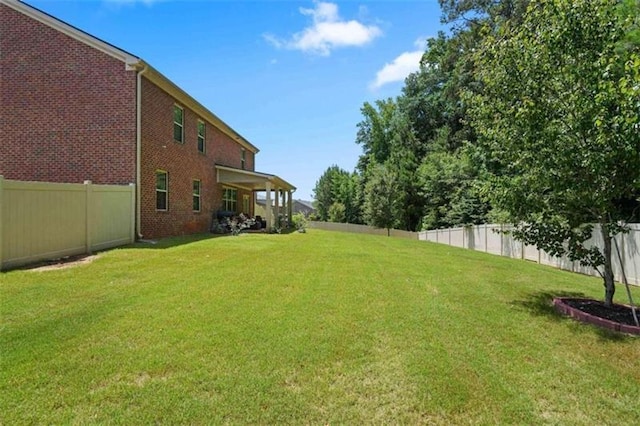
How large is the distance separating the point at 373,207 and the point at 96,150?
25160 millimetres

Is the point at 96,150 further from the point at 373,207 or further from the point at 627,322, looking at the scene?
the point at 373,207

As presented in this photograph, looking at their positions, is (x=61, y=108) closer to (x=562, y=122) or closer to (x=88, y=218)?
(x=88, y=218)

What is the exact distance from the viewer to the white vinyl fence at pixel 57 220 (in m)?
7.92

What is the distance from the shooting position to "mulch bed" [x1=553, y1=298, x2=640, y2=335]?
18.2 ft

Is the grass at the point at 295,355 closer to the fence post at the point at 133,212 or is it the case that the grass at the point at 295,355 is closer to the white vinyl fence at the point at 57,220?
the white vinyl fence at the point at 57,220

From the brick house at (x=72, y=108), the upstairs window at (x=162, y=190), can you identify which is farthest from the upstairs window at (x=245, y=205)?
the brick house at (x=72, y=108)

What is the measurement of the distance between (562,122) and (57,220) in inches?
402

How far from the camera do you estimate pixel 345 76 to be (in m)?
17.3

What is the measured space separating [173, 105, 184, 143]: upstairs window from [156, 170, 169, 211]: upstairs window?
182 cm

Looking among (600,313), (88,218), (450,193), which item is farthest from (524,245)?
(450,193)

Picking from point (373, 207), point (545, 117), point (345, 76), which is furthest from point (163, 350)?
point (373, 207)

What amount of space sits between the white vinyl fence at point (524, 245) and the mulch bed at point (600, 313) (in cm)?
76

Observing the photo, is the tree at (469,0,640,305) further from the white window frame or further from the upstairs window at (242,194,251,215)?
the upstairs window at (242,194,251,215)

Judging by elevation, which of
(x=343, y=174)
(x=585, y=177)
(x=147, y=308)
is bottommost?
(x=147, y=308)
